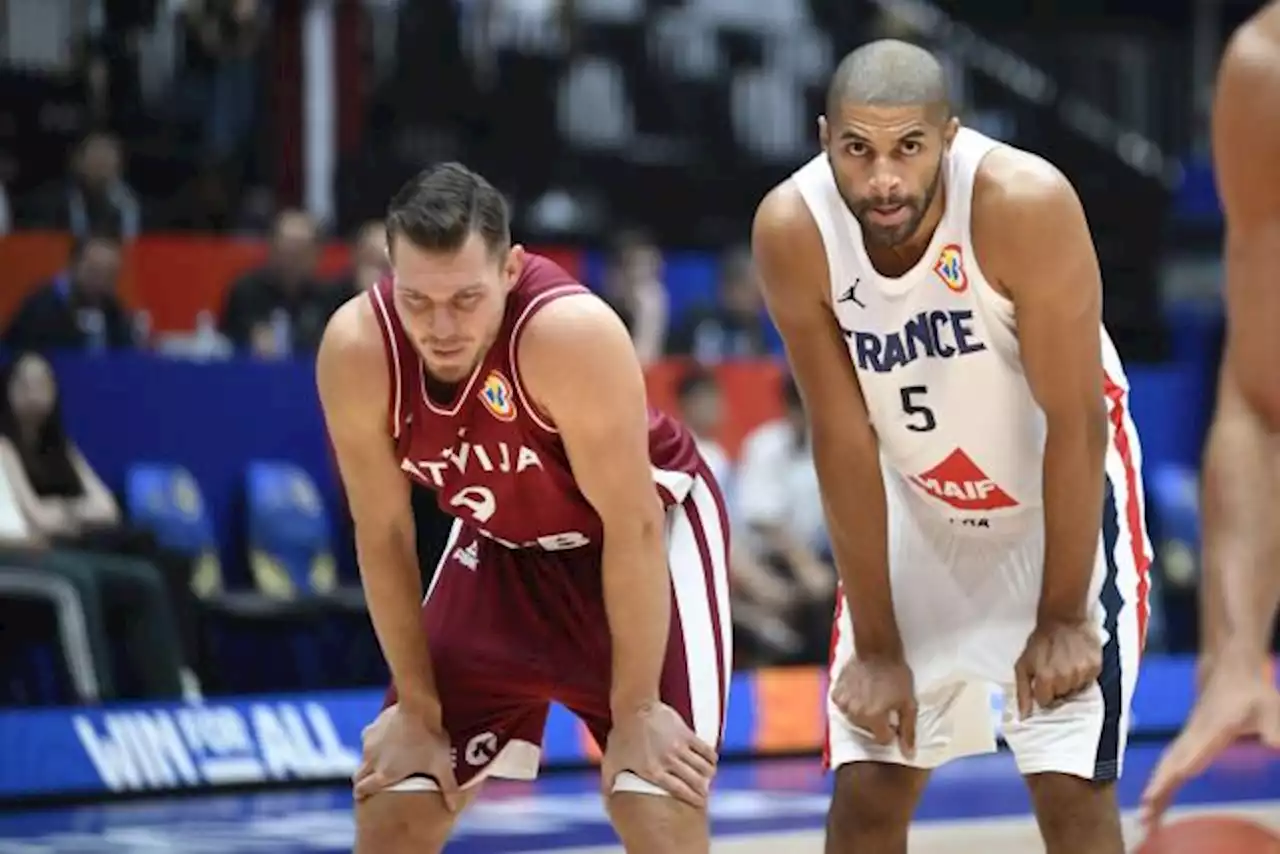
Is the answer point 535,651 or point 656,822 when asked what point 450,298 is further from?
point 656,822

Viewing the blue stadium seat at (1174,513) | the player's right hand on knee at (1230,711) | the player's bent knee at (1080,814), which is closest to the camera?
the player's right hand on knee at (1230,711)

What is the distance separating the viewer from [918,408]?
12.5 feet

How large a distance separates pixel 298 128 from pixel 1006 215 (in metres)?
7.91

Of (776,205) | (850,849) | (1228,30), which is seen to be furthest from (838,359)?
(1228,30)

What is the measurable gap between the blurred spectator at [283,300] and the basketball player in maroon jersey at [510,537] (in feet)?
15.6

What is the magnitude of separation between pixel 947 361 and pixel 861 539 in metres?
0.33

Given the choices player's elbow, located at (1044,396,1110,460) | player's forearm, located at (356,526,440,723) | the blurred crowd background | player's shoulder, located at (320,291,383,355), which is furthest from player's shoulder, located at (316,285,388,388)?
the blurred crowd background

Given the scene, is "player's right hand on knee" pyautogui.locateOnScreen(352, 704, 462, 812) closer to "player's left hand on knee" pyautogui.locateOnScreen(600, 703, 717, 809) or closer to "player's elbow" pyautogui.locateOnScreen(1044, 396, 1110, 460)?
"player's left hand on knee" pyautogui.locateOnScreen(600, 703, 717, 809)

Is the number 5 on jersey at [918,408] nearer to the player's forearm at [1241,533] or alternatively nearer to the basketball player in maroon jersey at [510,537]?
the basketball player in maroon jersey at [510,537]

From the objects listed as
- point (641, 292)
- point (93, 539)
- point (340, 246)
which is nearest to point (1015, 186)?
point (93, 539)

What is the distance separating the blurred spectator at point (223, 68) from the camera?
10375mm

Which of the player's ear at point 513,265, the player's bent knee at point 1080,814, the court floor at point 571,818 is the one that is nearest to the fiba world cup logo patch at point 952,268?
the player's ear at point 513,265

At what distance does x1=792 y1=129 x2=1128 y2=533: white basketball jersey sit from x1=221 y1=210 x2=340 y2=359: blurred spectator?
5.03 metres

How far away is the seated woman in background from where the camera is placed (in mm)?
7328
